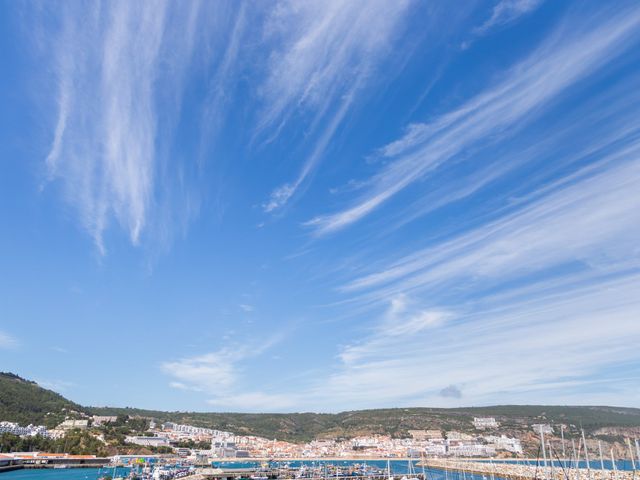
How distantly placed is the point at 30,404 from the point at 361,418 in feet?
376

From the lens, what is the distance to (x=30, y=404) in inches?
5015

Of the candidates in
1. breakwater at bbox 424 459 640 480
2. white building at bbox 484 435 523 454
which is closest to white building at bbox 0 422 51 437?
breakwater at bbox 424 459 640 480

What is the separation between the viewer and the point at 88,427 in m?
112

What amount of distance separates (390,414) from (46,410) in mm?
116524

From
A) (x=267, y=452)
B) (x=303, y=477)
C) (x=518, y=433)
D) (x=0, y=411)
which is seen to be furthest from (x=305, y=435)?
(x=303, y=477)

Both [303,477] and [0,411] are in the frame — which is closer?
[303,477]

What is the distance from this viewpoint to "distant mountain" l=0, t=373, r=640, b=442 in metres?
129

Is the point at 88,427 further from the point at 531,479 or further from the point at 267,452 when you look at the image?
the point at 531,479

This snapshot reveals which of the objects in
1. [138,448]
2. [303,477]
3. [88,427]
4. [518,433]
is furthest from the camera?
[518,433]

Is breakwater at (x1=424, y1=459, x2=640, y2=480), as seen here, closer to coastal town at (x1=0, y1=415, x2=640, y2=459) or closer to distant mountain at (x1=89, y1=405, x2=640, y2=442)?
coastal town at (x1=0, y1=415, x2=640, y2=459)

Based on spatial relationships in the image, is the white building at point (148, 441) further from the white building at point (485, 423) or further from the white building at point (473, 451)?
the white building at point (485, 423)

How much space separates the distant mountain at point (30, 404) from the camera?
115 metres

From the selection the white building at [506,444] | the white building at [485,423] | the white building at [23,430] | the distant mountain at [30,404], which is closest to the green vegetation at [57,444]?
the white building at [23,430]

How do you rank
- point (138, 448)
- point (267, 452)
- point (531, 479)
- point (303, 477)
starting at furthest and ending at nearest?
1. point (267, 452)
2. point (138, 448)
3. point (303, 477)
4. point (531, 479)
